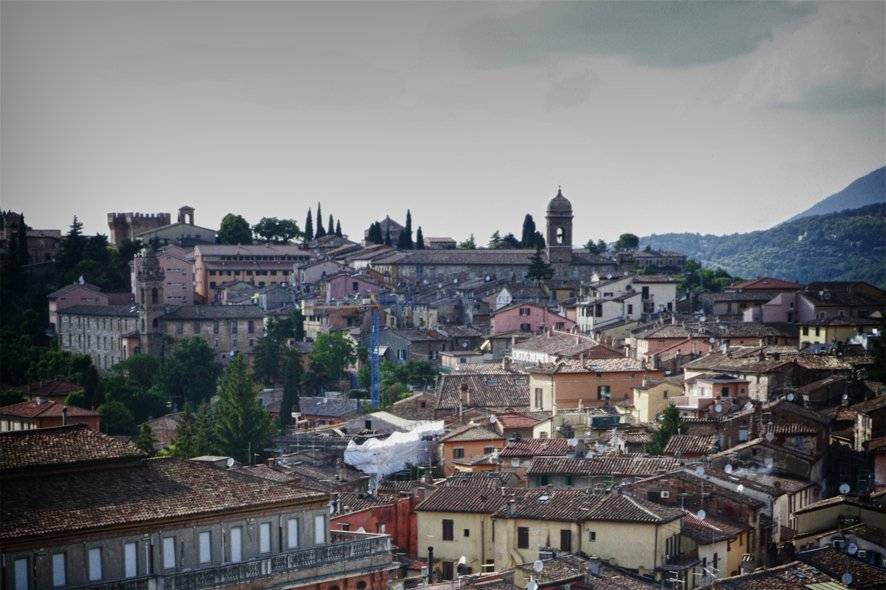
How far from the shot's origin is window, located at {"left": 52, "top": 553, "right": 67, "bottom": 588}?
20.9 metres

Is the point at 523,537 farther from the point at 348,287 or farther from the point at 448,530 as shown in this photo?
the point at 348,287

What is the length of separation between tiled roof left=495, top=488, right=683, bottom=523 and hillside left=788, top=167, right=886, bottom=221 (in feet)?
448

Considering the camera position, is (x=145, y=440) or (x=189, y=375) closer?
(x=145, y=440)

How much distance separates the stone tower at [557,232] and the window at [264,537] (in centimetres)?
6700

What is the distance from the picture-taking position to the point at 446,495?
3116cm

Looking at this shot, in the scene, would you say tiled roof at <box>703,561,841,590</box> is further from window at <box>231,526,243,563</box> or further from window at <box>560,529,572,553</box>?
window at <box>231,526,243,563</box>

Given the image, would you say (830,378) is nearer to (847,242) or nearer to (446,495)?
(446,495)

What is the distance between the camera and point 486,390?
1919 inches

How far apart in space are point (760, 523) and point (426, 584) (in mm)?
6935

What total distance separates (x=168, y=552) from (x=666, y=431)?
57.7ft

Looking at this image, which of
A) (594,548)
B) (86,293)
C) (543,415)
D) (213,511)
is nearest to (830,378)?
(543,415)

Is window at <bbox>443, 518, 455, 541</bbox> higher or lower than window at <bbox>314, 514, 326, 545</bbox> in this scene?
lower

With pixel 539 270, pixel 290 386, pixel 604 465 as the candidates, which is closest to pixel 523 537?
pixel 604 465

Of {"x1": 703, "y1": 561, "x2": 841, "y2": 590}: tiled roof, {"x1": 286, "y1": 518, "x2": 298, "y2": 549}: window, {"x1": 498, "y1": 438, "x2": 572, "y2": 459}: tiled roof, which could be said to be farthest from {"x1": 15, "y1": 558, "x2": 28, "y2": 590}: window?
{"x1": 498, "y1": 438, "x2": 572, "y2": 459}: tiled roof
